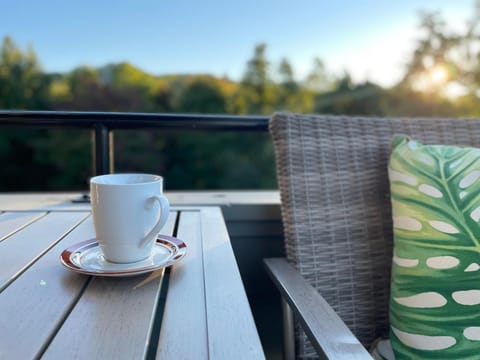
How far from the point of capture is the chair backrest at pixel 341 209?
93 centimetres

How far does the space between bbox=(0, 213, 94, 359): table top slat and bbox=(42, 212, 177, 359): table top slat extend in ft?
A: 0.04

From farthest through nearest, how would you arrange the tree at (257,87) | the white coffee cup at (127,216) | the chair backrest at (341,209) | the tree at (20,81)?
the tree at (257,87) → the tree at (20,81) → the chair backrest at (341,209) → the white coffee cup at (127,216)

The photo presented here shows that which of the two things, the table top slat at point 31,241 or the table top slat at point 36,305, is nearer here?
the table top slat at point 36,305

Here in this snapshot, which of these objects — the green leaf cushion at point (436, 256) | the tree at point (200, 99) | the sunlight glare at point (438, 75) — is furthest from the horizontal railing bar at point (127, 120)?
the tree at point (200, 99)

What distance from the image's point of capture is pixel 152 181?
21.6 inches

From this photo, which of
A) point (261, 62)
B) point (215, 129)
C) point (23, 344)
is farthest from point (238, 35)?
point (23, 344)

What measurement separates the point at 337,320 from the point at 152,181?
0.35 m

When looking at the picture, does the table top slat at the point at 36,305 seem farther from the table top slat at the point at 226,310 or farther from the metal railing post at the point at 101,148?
the metal railing post at the point at 101,148

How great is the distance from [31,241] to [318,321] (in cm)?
49

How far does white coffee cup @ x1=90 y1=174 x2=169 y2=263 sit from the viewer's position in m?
0.50

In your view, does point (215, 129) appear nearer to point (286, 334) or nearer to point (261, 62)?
point (286, 334)

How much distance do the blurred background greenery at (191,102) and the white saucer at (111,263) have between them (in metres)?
10.9

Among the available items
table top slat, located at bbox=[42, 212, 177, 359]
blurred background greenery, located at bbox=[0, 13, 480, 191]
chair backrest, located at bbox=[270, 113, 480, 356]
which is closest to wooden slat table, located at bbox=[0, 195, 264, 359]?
table top slat, located at bbox=[42, 212, 177, 359]

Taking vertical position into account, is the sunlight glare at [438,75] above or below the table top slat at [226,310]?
above
